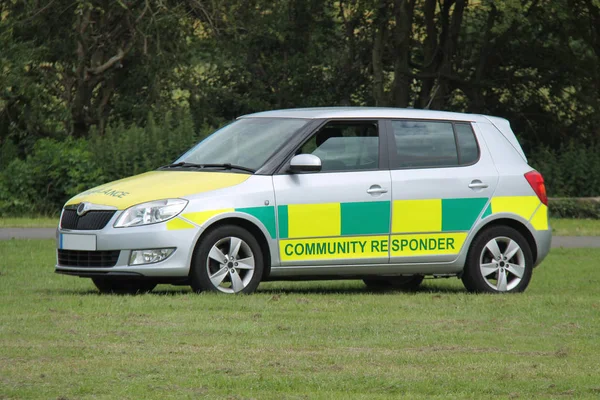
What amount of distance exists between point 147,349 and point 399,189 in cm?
434

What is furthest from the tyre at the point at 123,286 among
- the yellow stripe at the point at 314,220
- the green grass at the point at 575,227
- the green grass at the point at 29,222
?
the green grass at the point at 575,227

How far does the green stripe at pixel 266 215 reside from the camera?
11.2 meters

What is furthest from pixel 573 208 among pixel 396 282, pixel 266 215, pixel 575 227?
pixel 266 215

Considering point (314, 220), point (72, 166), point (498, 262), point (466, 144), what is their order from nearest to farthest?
point (314, 220) < point (498, 262) < point (466, 144) < point (72, 166)

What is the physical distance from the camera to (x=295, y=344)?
27.3 ft

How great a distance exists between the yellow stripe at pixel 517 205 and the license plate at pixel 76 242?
12.1ft

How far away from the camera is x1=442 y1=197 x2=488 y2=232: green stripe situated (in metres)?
12.0

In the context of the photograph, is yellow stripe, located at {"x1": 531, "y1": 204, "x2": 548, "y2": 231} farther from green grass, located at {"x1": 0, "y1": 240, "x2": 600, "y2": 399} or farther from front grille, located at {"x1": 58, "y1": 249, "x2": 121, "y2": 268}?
front grille, located at {"x1": 58, "y1": 249, "x2": 121, "y2": 268}

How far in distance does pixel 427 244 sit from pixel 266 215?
1607 mm

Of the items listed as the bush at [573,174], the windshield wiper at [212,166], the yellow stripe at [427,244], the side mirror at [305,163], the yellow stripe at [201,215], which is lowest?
the bush at [573,174]

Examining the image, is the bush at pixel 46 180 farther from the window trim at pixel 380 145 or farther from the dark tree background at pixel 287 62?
the window trim at pixel 380 145

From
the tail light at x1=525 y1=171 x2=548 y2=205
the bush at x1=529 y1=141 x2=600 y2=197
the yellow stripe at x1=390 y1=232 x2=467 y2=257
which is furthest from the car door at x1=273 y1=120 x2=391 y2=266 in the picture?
the bush at x1=529 y1=141 x2=600 y2=197

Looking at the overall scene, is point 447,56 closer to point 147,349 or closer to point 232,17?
point 232,17

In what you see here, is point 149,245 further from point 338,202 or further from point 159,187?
point 338,202
